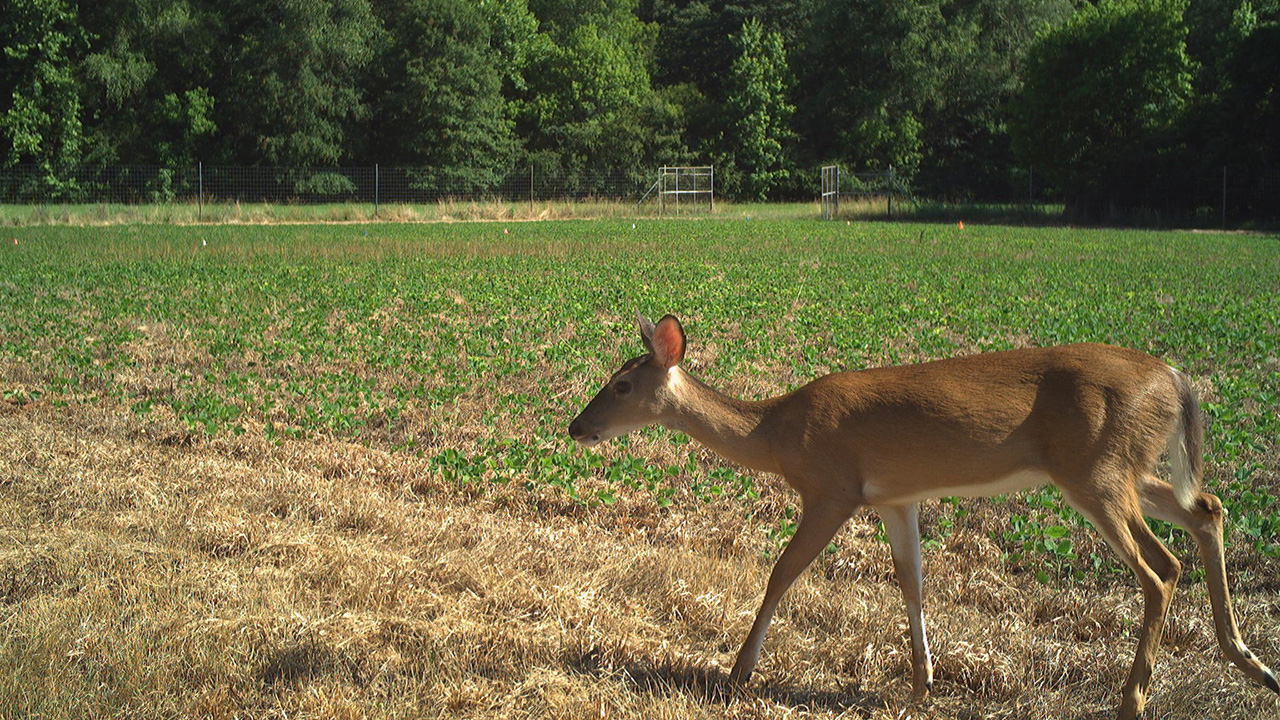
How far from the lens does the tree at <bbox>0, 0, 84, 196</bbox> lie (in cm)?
4247

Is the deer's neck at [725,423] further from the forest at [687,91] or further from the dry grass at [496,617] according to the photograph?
the forest at [687,91]

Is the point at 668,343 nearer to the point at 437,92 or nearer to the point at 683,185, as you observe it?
the point at 683,185

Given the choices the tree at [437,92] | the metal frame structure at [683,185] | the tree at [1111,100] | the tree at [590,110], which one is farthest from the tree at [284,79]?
the tree at [1111,100]

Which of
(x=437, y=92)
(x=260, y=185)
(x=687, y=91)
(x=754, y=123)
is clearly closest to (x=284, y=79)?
(x=437, y=92)

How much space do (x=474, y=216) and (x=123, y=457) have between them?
1348 inches

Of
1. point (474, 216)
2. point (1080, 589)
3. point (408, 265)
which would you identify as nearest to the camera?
point (1080, 589)

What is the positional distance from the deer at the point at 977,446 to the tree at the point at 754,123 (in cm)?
5523

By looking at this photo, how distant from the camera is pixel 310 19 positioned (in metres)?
47.3

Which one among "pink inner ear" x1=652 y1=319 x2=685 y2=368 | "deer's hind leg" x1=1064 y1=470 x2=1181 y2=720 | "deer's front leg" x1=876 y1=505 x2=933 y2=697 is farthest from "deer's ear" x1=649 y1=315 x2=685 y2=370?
"deer's hind leg" x1=1064 y1=470 x2=1181 y2=720

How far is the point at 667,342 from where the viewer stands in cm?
436

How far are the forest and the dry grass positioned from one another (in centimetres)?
3614

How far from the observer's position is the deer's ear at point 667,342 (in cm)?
430

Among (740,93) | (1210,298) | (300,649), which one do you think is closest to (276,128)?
(740,93)

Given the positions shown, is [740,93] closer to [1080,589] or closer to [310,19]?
[310,19]
